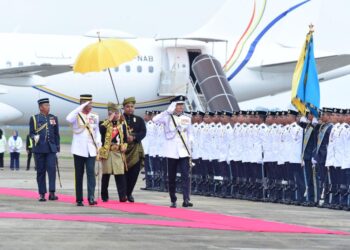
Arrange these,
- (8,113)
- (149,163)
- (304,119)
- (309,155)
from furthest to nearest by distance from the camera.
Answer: (8,113) < (149,163) < (304,119) < (309,155)

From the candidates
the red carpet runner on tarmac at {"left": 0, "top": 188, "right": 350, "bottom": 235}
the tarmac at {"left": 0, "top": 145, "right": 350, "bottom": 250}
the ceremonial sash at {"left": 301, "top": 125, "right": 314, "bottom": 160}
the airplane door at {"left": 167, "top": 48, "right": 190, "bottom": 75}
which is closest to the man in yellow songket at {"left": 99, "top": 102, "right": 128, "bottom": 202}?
the tarmac at {"left": 0, "top": 145, "right": 350, "bottom": 250}

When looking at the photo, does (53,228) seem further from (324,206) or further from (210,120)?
(210,120)

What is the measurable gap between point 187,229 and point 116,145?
4882 mm

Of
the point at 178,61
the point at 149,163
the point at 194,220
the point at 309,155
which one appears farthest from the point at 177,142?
the point at 178,61

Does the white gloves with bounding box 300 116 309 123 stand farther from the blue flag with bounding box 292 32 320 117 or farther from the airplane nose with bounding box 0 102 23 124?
the airplane nose with bounding box 0 102 23 124

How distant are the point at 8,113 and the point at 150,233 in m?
23.2

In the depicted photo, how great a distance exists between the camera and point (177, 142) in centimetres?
1961

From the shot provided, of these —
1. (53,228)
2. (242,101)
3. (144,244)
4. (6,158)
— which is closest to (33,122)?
(53,228)

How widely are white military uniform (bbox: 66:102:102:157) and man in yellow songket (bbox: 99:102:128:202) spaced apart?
1.10 feet

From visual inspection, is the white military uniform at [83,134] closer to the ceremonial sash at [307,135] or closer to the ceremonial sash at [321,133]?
the ceremonial sash at [307,135]

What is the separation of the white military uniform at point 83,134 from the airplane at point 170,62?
15.0 metres

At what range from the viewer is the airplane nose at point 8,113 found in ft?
122

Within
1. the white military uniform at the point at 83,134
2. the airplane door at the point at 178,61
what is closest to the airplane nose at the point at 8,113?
the airplane door at the point at 178,61

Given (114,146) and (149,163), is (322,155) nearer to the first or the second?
(114,146)
